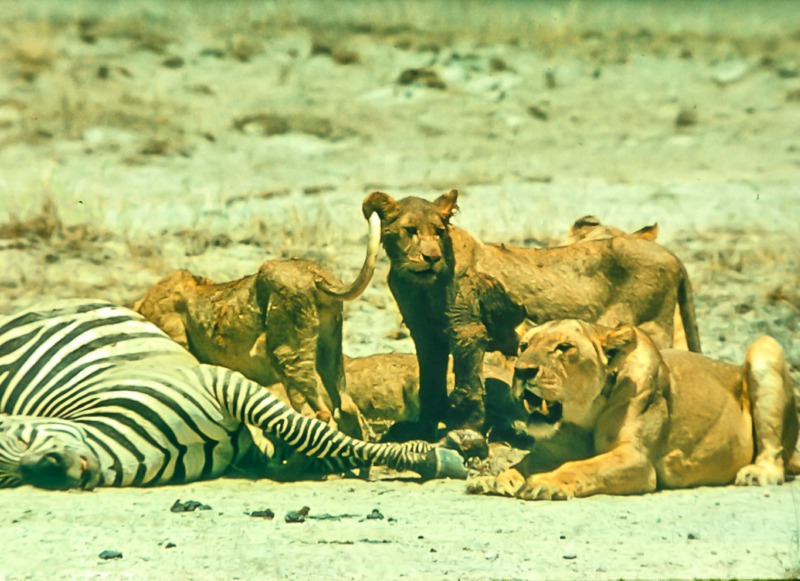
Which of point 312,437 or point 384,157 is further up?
point 384,157

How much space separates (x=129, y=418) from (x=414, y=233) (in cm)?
217

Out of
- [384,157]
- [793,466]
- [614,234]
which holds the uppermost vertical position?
[384,157]

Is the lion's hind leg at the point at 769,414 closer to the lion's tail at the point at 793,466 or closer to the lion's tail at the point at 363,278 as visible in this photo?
the lion's tail at the point at 793,466

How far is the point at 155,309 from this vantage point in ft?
37.1

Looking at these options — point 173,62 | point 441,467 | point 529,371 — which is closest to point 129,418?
point 441,467

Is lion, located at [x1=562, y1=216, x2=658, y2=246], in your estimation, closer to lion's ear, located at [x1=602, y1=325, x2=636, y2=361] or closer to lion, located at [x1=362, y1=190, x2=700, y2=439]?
lion, located at [x1=362, y1=190, x2=700, y2=439]

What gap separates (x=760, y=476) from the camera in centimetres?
978

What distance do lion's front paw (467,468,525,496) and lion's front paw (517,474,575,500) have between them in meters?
0.14

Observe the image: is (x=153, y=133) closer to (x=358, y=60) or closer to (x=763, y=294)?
(x=358, y=60)

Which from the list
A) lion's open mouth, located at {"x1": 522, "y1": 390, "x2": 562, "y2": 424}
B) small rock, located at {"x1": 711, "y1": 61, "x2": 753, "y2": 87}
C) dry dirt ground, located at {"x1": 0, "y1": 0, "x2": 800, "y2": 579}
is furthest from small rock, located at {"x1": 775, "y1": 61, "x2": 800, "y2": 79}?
lion's open mouth, located at {"x1": 522, "y1": 390, "x2": 562, "y2": 424}

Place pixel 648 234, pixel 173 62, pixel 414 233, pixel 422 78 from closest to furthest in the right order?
pixel 414 233, pixel 648 234, pixel 422 78, pixel 173 62

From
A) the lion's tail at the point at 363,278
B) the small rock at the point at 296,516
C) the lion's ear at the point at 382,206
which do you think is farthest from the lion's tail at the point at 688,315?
the small rock at the point at 296,516

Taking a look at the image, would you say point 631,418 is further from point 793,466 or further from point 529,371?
point 793,466

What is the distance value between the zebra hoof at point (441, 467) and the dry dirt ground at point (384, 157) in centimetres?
15
